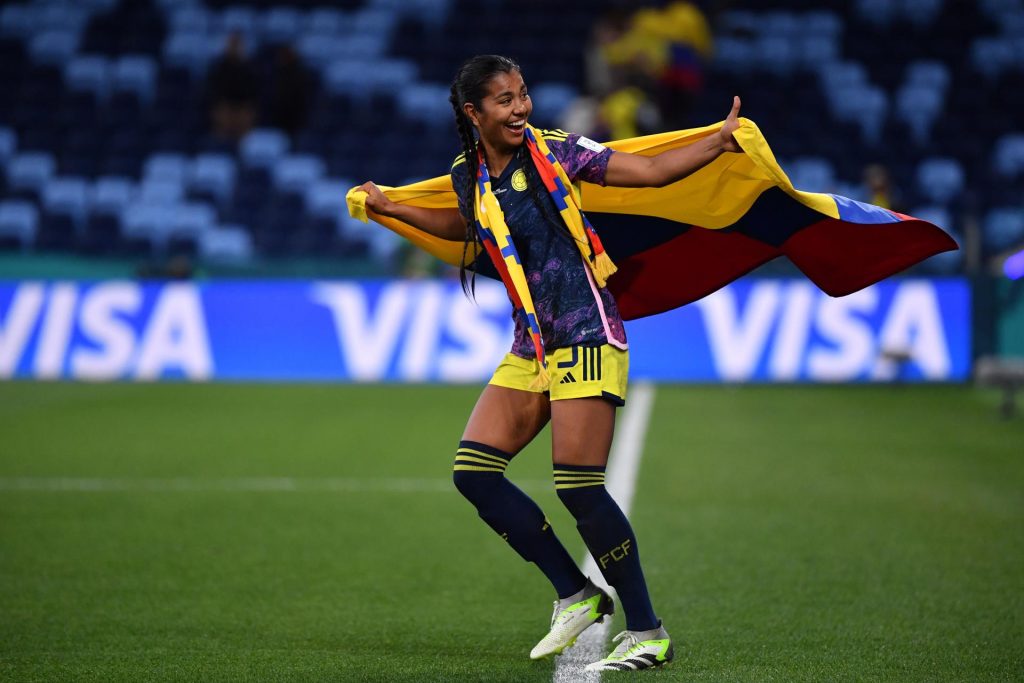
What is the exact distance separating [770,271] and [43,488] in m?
8.72

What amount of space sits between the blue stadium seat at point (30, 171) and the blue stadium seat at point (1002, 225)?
1259cm

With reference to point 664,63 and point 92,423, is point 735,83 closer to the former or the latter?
point 664,63

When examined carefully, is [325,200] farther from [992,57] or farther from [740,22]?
[992,57]

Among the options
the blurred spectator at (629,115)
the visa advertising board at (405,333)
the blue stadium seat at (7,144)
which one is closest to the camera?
the visa advertising board at (405,333)

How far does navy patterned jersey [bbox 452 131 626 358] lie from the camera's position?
176 inches

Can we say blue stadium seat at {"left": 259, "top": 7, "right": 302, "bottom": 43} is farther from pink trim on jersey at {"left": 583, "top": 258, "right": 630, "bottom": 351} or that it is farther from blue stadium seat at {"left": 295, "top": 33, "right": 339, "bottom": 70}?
pink trim on jersey at {"left": 583, "top": 258, "right": 630, "bottom": 351}

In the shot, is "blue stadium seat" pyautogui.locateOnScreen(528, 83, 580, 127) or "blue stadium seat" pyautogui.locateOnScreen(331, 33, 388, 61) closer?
"blue stadium seat" pyautogui.locateOnScreen(528, 83, 580, 127)

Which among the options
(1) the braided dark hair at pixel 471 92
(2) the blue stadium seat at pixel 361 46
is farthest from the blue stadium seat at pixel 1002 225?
(1) the braided dark hair at pixel 471 92

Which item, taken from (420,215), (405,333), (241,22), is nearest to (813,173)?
(405,333)

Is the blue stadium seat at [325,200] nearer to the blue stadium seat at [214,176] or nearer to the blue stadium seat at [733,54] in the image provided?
the blue stadium seat at [214,176]

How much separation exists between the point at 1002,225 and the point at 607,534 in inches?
554

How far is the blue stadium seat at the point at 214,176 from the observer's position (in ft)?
62.4

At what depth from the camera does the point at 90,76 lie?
2036cm

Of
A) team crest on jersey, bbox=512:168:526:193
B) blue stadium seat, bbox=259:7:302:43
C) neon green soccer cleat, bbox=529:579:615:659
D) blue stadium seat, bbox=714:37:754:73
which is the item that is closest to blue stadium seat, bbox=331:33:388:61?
blue stadium seat, bbox=259:7:302:43
